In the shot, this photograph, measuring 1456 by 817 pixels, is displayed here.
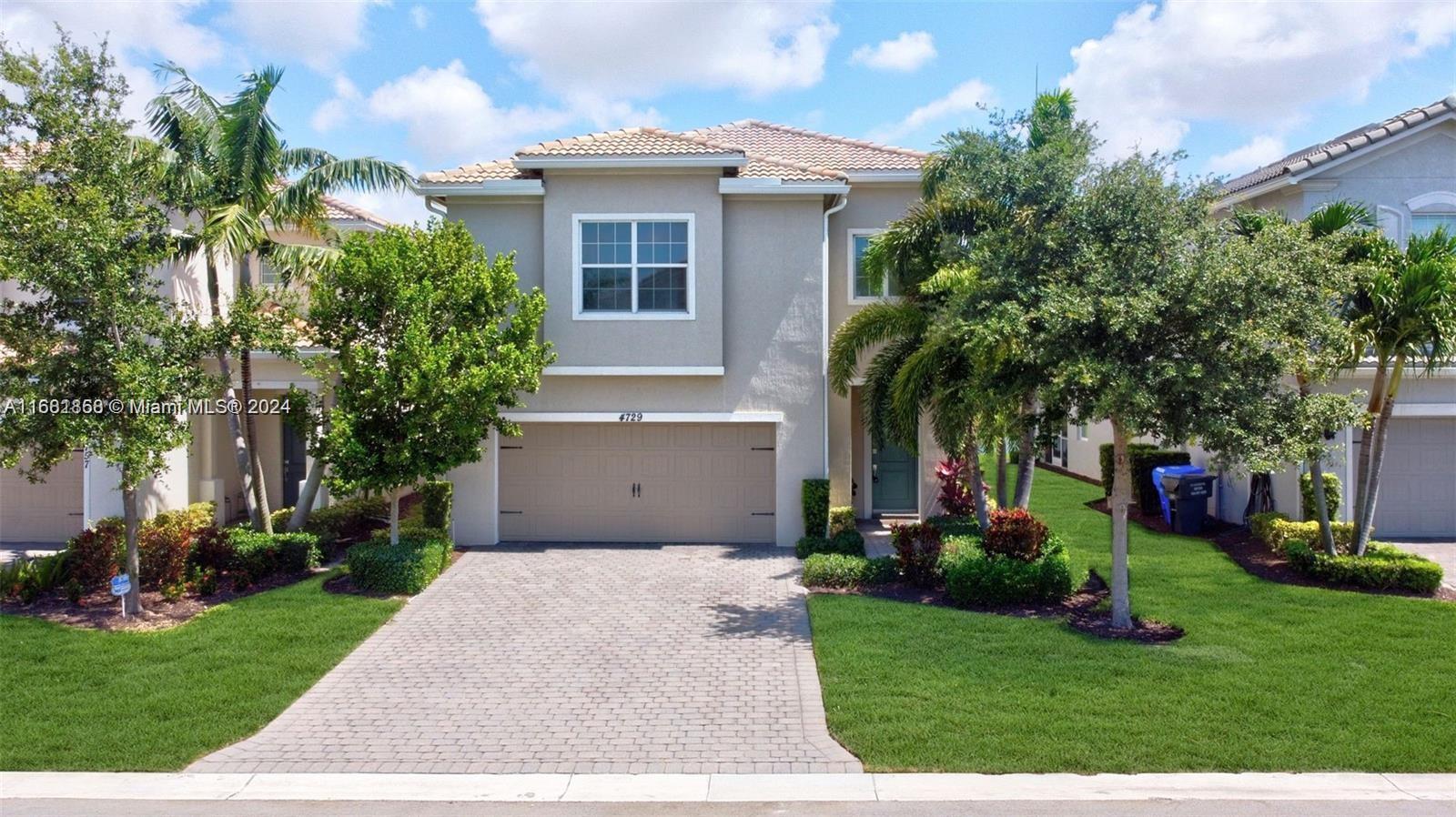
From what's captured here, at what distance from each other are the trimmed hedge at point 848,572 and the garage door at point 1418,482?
31.5 ft

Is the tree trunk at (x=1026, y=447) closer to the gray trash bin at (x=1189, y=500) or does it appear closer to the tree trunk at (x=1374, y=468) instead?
the gray trash bin at (x=1189, y=500)

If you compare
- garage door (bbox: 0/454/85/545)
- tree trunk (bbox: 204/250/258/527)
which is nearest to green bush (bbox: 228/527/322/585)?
tree trunk (bbox: 204/250/258/527)

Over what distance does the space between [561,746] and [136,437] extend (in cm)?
674

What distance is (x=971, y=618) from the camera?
10.6 meters

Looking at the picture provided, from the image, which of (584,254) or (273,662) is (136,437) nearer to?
(273,662)

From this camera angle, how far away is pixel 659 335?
14.8 metres

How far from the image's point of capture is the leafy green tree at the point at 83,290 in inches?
397

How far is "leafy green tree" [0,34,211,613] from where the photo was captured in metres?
10.1

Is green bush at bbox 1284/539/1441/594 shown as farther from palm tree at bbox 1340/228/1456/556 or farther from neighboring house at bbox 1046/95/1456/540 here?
neighboring house at bbox 1046/95/1456/540

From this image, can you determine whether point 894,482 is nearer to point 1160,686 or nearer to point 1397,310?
point 1397,310

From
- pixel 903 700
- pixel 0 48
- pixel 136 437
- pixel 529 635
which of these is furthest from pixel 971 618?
pixel 0 48

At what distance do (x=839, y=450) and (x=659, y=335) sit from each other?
4041 millimetres

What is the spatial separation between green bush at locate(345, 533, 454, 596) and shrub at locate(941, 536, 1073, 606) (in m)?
7.06

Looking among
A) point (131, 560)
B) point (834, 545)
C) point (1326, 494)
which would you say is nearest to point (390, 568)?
point (131, 560)
